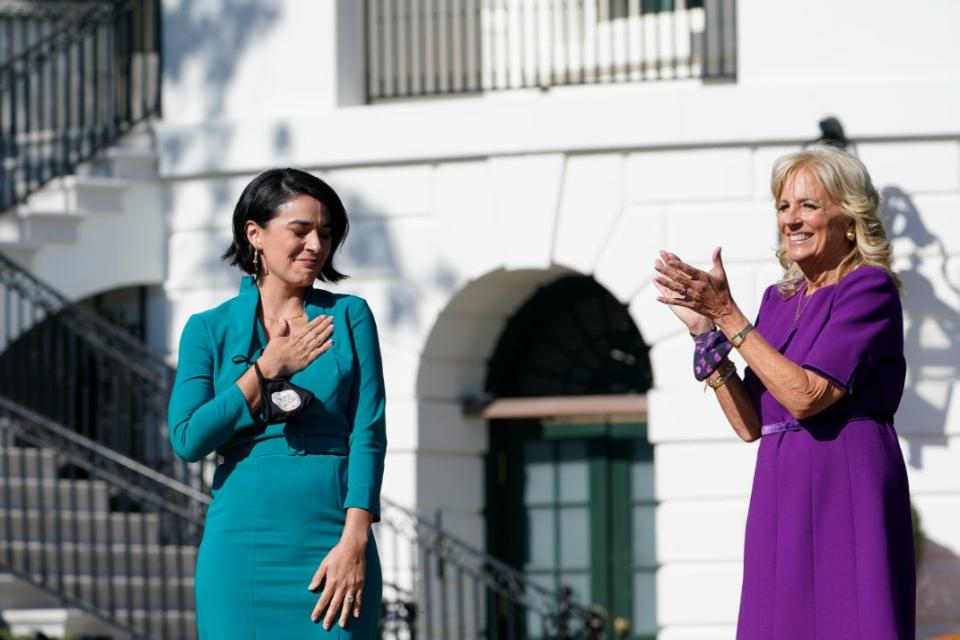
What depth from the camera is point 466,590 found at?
13.1 metres

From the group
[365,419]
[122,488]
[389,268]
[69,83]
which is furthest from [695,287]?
[69,83]

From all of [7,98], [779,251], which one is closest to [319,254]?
[779,251]

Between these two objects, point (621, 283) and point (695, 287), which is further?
point (621, 283)

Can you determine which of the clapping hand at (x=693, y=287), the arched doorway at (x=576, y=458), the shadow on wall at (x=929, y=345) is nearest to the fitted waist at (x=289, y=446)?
the clapping hand at (x=693, y=287)

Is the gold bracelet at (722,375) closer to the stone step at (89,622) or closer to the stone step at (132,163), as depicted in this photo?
the stone step at (89,622)

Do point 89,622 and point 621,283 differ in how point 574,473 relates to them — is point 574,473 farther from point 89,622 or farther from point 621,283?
point 89,622

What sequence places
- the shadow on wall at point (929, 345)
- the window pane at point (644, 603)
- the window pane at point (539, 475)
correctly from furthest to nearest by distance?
1. the window pane at point (539, 475)
2. the window pane at point (644, 603)
3. the shadow on wall at point (929, 345)

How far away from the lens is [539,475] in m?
13.7

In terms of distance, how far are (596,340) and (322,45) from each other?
8.82 ft

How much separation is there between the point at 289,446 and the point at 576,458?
8.47 meters

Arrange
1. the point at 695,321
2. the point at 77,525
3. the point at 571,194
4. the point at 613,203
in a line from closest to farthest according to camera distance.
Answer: the point at 695,321 → the point at 77,525 → the point at 613,203 → the point at 571,194

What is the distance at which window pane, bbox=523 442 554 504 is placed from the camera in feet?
44.8

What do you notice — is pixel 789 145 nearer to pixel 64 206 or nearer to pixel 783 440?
pixel 64 206

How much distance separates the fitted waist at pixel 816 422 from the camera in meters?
5.23
